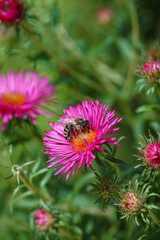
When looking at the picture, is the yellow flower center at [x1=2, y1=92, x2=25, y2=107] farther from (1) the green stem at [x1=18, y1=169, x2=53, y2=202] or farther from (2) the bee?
(2) the bee

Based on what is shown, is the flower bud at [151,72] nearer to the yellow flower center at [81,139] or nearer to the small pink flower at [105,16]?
the yellow flower center at [81,139]

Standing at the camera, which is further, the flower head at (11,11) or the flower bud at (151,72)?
the flower head at (11,11)

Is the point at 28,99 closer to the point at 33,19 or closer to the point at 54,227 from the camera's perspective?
the point at 33,19

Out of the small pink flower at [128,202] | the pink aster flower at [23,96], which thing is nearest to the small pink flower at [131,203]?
the small pink flower at [128,202]

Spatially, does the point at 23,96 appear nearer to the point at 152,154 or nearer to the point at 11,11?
the point at 11,11

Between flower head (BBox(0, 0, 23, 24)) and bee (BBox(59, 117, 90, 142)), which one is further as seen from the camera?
flower head (BBox(0, 0, 23, 24))

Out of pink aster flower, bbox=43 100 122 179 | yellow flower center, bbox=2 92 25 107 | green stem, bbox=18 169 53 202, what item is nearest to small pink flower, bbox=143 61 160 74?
pink aster flower, bbox=43 100 122 179

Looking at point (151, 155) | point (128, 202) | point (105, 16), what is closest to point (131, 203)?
point (128, 202)
